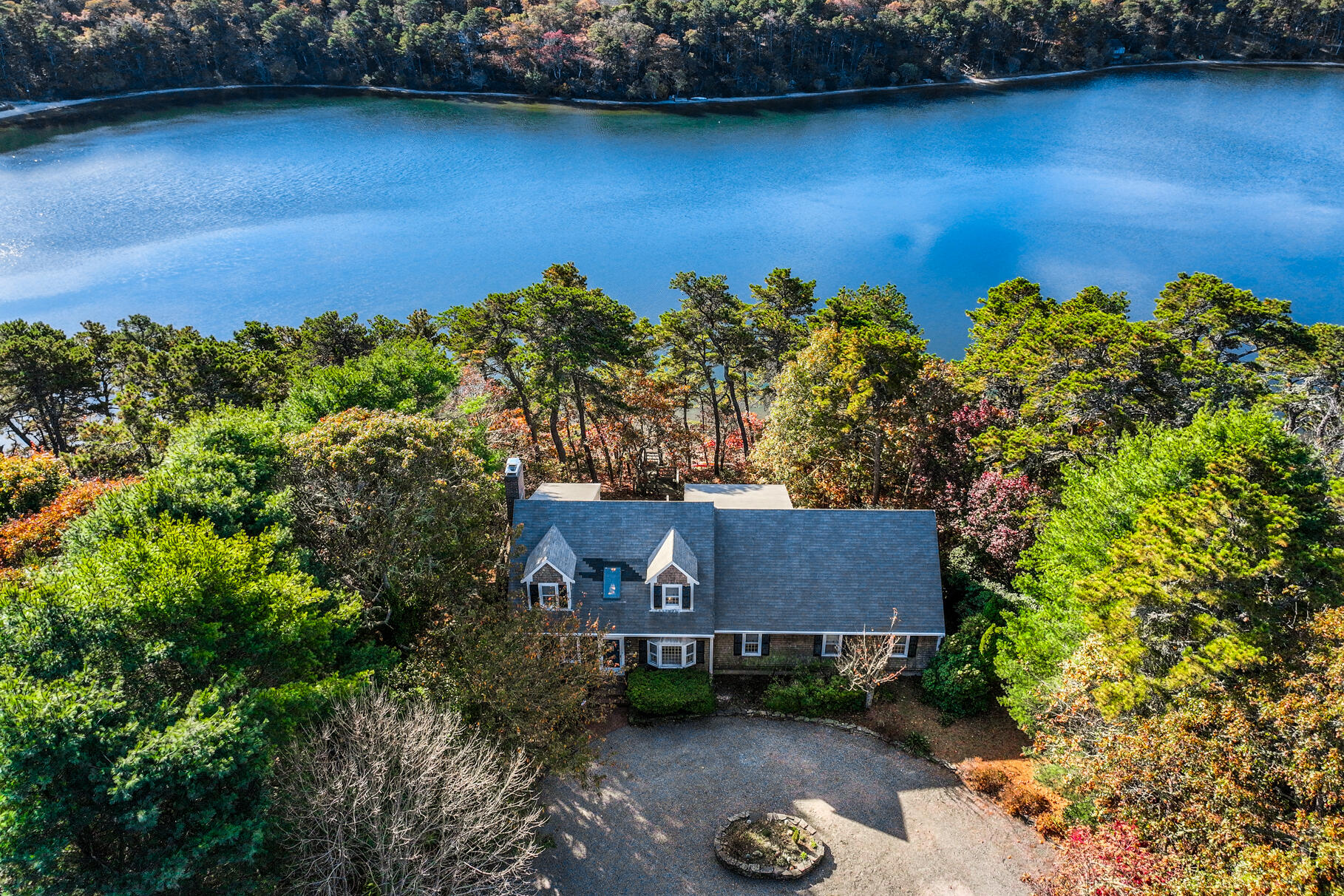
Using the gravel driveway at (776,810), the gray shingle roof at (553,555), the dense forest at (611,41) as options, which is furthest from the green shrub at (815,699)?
the dense forest at (611,41)

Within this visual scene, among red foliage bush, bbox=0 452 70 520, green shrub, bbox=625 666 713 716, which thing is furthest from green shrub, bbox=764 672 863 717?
red foliage bush, bbox=0 452 70 520

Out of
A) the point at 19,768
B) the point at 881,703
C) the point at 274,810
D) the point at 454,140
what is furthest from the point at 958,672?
the point at 454,140

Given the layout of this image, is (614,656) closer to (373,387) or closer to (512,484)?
(512,484)

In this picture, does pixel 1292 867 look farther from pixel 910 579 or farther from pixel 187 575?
pixel 187 575

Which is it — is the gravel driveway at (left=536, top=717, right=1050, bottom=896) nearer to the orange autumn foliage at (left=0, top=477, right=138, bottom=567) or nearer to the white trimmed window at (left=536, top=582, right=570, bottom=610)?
the white trimmed window at (left=536, top=582, right=570, bottom=610)

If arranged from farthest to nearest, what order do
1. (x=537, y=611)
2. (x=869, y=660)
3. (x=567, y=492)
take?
(x=567, y=492) < (x=869, y=660) < (x=537, y=611)

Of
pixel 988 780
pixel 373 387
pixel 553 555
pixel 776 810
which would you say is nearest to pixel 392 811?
pixel 553 555
